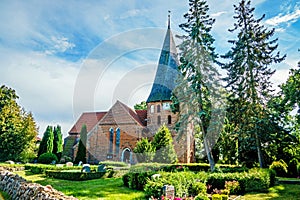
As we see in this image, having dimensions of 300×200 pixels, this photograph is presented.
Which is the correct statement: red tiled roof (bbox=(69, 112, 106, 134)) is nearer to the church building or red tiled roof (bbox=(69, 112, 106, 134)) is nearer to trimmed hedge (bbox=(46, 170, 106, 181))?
the church building

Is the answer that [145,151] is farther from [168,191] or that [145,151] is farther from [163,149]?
[168,191]

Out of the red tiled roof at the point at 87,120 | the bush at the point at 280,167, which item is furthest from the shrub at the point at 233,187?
the red tiled roof at the point at 87,120

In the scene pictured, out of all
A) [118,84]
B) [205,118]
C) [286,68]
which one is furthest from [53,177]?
[286,68]

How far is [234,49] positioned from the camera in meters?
22.6

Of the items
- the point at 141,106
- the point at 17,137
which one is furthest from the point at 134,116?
the point at 141,106

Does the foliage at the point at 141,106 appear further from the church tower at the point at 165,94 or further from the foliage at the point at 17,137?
the foliage at the point at 17,137

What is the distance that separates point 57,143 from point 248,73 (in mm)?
30467

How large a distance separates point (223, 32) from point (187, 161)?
16262mm

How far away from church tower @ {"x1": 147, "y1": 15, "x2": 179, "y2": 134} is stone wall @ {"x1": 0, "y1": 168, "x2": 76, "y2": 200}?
73.3 ft

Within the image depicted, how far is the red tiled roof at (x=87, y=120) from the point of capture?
40.2 meters

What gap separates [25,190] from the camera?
8898 millimetres

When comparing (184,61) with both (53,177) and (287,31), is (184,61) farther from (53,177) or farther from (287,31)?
(53,177)

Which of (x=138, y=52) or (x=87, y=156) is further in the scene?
(x=87, y=156)

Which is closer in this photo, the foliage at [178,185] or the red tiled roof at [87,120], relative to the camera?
the foliage at [178,185]
